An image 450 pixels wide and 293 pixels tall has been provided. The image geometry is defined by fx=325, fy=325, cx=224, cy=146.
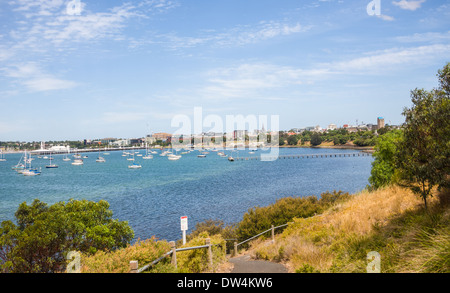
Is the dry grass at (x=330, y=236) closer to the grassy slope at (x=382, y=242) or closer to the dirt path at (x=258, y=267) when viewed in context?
the grassy slope at (x=382, y=242)

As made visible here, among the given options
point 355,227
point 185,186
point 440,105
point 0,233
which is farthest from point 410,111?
point 185,186

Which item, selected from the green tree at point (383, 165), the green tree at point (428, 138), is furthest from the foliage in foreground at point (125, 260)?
the green tree at point (383, 165)

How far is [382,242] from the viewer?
356 inches

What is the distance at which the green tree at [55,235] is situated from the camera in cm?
1206

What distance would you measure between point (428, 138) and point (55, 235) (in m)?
13.3

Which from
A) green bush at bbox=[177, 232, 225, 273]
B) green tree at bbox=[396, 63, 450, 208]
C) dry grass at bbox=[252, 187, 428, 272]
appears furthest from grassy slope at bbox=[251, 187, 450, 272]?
green bush at bbox=[177, 232, 225, 273]

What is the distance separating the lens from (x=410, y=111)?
10.1 m

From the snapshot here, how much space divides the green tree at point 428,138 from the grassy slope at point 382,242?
1206 millimetres

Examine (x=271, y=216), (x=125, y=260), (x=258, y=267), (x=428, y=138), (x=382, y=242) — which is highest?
(x=428, y=138)

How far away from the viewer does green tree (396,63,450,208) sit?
8.70 m

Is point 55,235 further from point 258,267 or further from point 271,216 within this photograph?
point 271,216

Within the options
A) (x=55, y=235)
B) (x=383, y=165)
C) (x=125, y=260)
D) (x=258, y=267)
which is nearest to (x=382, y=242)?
(x=258, y=267)
